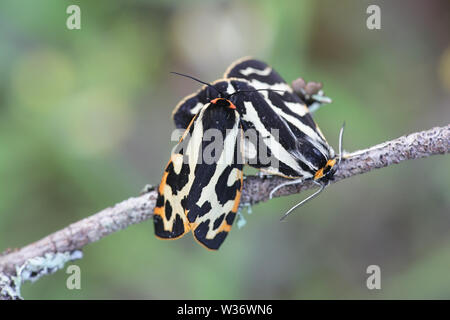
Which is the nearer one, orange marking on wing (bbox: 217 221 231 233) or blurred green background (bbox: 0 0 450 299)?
orange marking on wing (bbox: 217 221 231 233)

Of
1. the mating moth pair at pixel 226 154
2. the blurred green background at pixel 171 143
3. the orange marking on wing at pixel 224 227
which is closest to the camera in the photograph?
the mating moth pair at pixel 226 154

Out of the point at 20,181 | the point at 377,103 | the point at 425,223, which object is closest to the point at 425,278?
the point at 425,223

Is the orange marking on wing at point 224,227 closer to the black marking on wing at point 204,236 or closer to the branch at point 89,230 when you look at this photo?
the black marking on wing at point 204,236

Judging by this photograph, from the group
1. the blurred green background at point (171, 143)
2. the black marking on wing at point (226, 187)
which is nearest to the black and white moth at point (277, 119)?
the black marking on wing at point (226, 187)

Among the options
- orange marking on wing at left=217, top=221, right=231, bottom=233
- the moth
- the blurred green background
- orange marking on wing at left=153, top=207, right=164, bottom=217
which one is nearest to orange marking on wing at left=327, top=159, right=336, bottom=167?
the moth

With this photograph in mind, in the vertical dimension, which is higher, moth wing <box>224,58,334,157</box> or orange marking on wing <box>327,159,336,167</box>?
moth wing <box>224,58,334,157</box>

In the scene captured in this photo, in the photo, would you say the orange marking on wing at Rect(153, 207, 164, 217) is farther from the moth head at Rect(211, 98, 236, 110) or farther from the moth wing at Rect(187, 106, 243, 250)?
the moth head at Rect(211, 98, 236, 110)

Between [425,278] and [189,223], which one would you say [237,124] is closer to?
[189,223]
